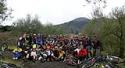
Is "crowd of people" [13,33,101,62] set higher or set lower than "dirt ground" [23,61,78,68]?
higher

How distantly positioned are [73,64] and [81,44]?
2.19 metres

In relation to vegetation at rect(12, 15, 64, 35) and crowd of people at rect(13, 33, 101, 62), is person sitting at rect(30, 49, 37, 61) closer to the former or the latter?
crowd of people at rect(13, 33, 101, 62)

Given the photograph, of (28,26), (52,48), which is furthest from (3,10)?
(28,26)

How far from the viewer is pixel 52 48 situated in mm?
34469

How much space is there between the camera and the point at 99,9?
38.9 m

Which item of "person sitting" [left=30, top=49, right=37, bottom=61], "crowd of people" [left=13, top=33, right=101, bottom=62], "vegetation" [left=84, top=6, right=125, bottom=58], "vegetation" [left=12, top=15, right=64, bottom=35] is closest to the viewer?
"person sitting" [left=30, top=49, right=37, bottom=61]

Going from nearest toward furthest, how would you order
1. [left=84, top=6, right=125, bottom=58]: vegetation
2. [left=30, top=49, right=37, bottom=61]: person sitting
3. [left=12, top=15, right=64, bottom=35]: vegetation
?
[left=30, top=49, right=37, bottom=61]: person sitting → [left=84, top=6, right=125, bottom=58]: vegetation → [left=12, top=15, right=64, bottom=35]: vegetation

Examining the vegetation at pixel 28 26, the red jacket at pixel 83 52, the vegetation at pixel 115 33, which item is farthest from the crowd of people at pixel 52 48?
the vegetation at pixel 28 26

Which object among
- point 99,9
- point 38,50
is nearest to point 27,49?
point 38,50

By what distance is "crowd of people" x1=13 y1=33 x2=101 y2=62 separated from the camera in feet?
109

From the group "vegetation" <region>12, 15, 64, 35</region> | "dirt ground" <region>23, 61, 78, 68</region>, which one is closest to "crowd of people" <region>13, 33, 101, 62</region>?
"dirt ground" <region>23, 61, 78, 68</region>

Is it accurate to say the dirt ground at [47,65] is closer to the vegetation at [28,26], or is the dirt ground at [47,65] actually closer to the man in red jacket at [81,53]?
the man in red jacket at [81,53]

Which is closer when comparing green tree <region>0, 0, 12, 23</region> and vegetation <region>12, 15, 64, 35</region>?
green tree <region>0, 0, 12, 23</region>

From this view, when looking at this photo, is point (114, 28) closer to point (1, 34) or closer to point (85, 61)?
point (85, 61)
